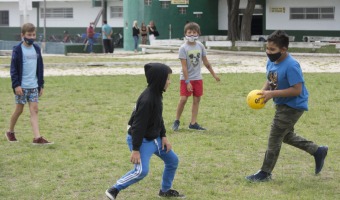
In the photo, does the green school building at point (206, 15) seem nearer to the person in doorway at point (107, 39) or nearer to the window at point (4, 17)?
the person in doorway at point (107, 39)

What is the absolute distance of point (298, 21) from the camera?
41.9m

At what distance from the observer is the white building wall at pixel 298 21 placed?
1608 inches

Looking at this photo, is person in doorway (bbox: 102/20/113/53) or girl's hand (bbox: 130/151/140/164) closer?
girl's hand (bbox: 130/151/140/164)

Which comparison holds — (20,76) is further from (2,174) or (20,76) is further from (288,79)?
(288,79)

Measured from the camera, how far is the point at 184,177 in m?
7.89

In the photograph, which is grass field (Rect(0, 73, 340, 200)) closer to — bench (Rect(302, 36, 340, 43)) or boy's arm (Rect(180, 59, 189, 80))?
boy's arm (Rect(180, 59, 189, 80))

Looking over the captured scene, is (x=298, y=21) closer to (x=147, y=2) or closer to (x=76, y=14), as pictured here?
(x=147, y=2)

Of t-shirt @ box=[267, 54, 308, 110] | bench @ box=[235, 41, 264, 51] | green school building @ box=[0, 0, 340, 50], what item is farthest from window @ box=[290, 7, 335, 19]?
t-shirt @ box=[267, 54, 308, 110]

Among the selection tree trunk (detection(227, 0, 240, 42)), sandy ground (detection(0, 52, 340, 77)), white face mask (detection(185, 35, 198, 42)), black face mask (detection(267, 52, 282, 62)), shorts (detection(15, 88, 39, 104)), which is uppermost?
tree trunk (detection(227, 0, 240, 42))

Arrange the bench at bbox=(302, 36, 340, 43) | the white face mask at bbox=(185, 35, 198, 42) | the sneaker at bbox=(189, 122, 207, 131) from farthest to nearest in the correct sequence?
the bench at bbox=(302, 36, 340, 43) < the sneaker at bbox=(189, 122, 207, 131) < the white face mask at bbox=(185, 35, 198, 42)

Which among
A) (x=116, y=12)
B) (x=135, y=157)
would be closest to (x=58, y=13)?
(x=116, y=12)

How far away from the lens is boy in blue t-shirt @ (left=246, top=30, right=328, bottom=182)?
734 centimetres

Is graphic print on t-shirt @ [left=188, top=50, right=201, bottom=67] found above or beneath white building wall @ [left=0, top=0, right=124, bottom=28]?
beneath

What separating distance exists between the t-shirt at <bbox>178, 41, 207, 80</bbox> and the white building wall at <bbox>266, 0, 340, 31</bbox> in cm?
3112
